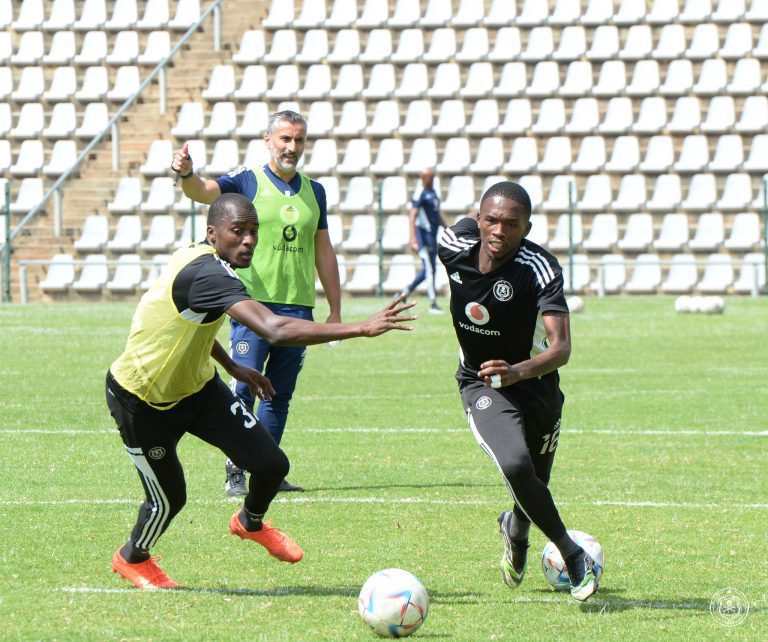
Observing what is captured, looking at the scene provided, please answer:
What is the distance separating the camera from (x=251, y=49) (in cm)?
2967

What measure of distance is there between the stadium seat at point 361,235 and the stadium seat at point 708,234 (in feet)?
20.4

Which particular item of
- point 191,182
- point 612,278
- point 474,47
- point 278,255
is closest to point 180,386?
point 191,182

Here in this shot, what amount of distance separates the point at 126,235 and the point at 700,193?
11.5 metres

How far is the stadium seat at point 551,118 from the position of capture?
27688mm

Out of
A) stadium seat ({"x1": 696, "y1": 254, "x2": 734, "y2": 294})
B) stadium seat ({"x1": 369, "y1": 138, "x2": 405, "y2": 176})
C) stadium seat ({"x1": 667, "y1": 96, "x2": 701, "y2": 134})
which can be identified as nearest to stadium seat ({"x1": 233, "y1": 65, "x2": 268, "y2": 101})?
stadium seat ({"x1": 369, "y1": 138, "x2": 405, "y2": 176})

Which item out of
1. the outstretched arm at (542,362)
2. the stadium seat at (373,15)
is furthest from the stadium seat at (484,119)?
the outstretched arm at (542,362)

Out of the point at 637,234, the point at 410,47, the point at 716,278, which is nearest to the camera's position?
the point at 716,278

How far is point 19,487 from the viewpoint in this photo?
8.48m

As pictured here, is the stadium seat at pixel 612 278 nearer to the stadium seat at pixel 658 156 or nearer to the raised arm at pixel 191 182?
the stadium seat at pixel 658 156

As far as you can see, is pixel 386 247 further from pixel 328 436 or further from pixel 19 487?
pixel 19 487

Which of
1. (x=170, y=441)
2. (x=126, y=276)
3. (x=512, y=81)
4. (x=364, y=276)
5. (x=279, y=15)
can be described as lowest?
(x=126, y=276)

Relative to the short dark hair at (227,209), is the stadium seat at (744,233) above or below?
below

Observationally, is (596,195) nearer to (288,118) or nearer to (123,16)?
(123,16)

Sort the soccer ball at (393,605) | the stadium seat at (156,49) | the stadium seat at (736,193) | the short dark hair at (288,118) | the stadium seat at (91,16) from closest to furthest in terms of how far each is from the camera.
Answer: the soccer ball at (393,605) < the short dark hair at (288,118) < the stadium seat at (736,193) < the stadium seat at (156,49) < the stadium seat at (91,16)
